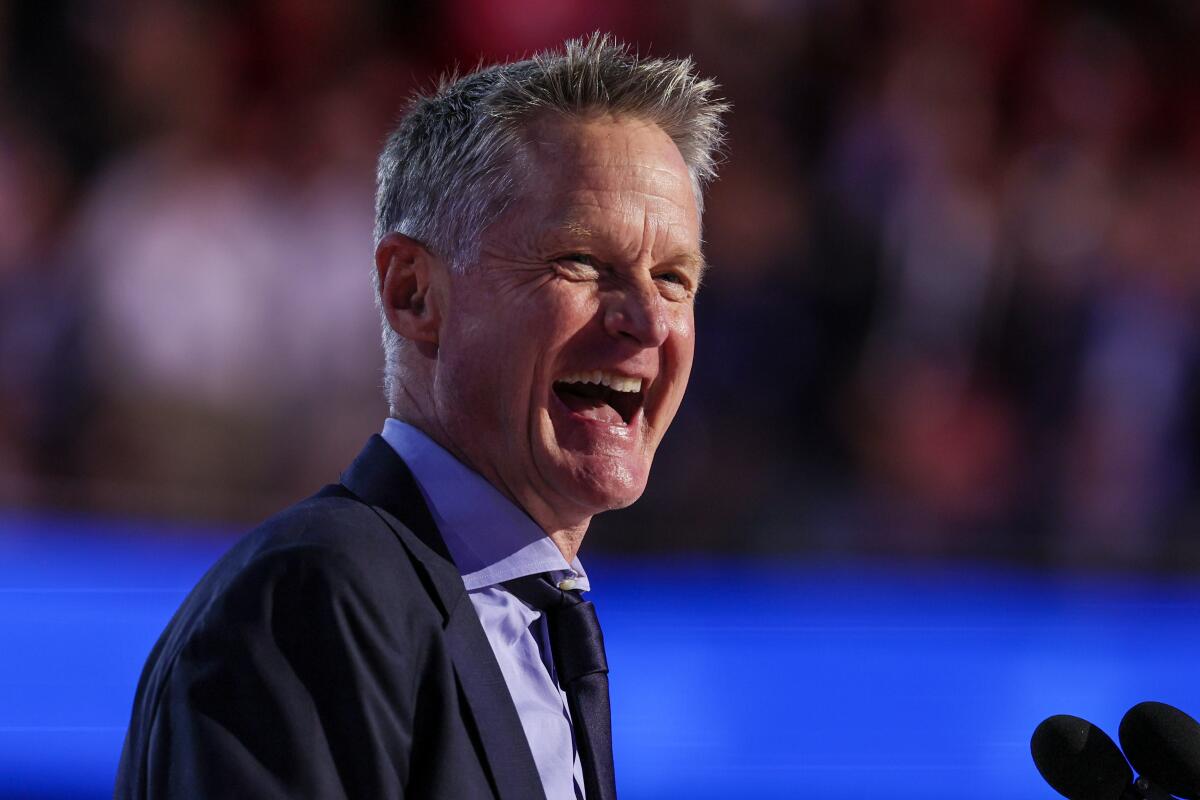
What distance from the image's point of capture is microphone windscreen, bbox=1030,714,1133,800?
1.09m

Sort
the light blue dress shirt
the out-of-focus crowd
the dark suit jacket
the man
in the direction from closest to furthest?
the dark suit jacket → the man → the light blue dress shirt → the out-of-focus crowd

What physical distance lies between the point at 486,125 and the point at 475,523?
40cm

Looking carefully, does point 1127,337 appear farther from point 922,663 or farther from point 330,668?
point 330,668

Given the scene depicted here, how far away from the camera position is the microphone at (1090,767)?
3.56 feet

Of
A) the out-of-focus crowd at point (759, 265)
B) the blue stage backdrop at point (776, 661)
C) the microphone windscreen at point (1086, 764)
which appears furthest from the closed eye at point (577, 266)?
the out-of-focus crowd at point (759, 265)

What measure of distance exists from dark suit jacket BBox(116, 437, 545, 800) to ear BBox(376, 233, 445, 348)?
0.27 metres

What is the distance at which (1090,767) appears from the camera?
1.09m

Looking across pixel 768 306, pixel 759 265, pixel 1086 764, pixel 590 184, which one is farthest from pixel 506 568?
pixel 759 265

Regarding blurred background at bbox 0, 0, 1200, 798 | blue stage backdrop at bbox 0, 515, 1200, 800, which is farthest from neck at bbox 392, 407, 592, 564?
blurred background at bbox 0, 0, 1200, 798

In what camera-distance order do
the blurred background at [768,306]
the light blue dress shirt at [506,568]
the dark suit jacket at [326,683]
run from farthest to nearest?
1. the blurred background at [768,306]
2. the light blue dress shirt at [506,568]
3. the dark suit jacket at [326,683]

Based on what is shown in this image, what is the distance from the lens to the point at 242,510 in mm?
4195

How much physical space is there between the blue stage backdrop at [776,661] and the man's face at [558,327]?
45.3 inches

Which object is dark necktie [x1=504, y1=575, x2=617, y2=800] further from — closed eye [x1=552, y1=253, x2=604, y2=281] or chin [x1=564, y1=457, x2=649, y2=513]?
closed eye [x1=552, y1=253, x2=604, y2=281]

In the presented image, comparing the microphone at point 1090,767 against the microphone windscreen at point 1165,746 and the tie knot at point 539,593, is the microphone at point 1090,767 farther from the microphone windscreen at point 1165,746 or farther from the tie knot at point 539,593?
the tie knot at point 539,593
